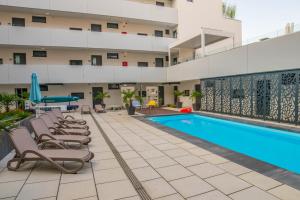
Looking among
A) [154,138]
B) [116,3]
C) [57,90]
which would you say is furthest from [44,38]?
[154,138]

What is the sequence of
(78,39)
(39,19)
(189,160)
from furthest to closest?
1. (39,19)
2. (78,39)
3. (189,160)

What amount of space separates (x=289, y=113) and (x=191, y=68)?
342 inches

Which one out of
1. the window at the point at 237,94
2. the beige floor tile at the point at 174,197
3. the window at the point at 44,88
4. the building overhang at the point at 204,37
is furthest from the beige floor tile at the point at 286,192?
the window at the point at 44,88

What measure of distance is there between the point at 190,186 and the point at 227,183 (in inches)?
29.7

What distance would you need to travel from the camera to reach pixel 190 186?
12.7 ft

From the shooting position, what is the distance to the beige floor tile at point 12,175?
4262 mm

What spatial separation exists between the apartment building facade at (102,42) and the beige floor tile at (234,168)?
39.5ft

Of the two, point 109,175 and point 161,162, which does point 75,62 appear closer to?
point 161,162

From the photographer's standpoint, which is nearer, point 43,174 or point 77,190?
point 77,190

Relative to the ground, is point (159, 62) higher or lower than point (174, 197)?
higher

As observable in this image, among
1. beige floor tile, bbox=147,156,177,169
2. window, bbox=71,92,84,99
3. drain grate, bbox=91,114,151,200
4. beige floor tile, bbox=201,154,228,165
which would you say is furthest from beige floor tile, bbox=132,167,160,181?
window, bbox=71,92,84,99

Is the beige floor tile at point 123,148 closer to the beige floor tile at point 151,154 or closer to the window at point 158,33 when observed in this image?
the beige floor tile at point 151,154

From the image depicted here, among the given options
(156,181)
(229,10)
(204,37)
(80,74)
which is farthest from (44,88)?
(229,10)

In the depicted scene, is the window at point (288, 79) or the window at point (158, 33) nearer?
the window at point (288, 79)
